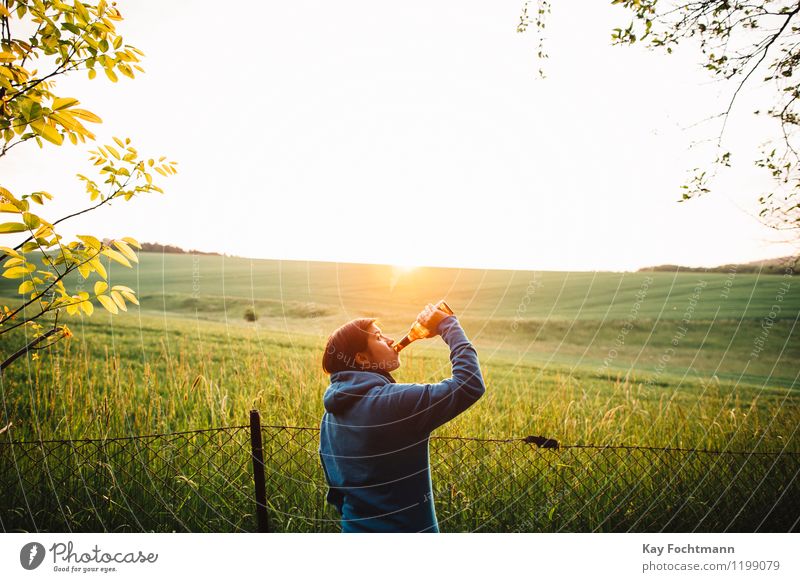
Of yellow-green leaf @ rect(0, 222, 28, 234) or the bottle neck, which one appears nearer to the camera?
yellow-green leaf @ rect(0, 222, 28, 234)

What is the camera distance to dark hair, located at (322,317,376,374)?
47.4 inches

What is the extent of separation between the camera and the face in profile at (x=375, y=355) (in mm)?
1215

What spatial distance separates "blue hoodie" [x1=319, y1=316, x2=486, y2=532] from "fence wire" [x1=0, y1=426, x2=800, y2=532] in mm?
616

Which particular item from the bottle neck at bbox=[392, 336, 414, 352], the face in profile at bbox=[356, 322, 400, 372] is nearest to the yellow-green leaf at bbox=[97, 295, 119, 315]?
the face in profile at bbox=[356, 322, 400, 372]

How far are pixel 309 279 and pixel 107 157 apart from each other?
1007 mm

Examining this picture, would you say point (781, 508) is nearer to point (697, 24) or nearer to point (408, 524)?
point (408, 524)

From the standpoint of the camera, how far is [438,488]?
1850 millimetres

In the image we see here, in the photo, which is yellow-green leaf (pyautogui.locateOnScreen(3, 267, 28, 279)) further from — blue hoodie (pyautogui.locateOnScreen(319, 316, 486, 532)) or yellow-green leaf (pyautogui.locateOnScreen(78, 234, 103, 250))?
blue hoodie (pyautogui.locateOnScreen(319, 316, 486, 532))

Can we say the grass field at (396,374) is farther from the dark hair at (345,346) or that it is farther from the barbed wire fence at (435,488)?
the dark hair at (345,346)

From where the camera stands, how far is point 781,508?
1898 mm

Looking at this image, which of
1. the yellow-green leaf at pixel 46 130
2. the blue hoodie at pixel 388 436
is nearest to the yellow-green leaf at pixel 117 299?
the yellow-green leaf at pixel 46 130

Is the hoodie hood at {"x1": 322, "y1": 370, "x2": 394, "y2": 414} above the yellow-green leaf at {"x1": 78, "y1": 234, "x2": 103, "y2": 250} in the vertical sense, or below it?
below

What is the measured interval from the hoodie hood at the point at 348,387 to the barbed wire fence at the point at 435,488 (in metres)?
0.61
